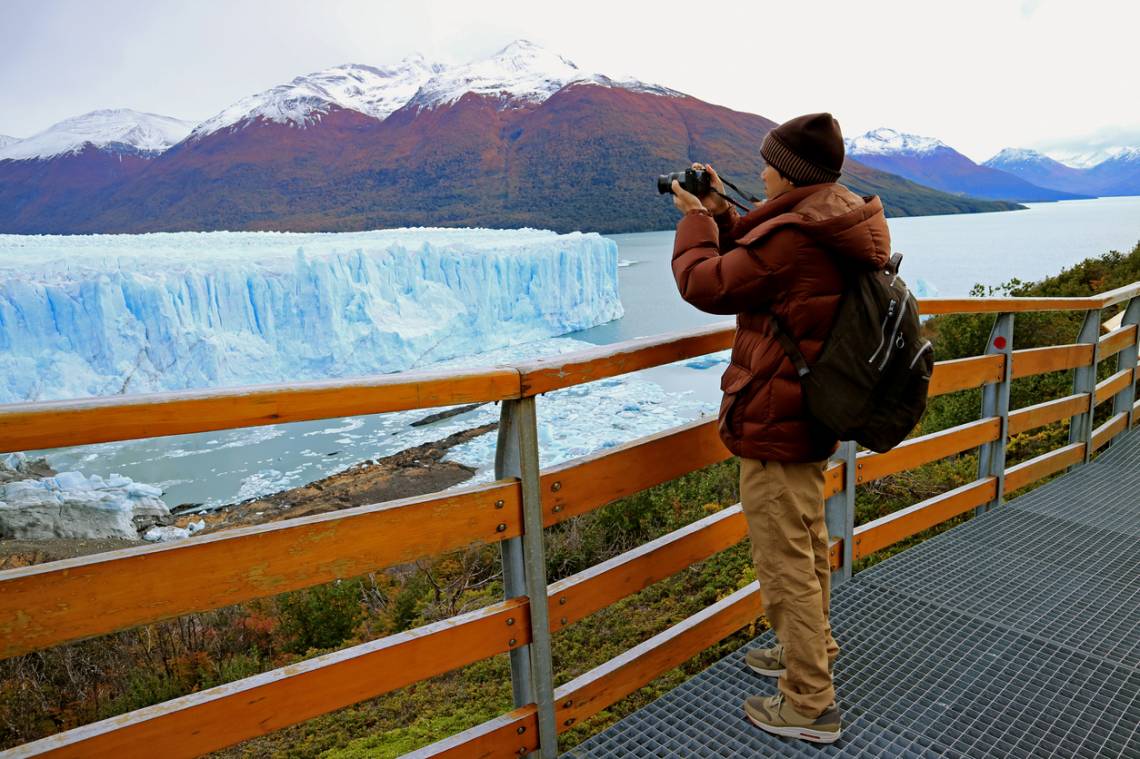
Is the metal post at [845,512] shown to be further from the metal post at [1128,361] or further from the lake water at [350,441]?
the lake water at [350,441]

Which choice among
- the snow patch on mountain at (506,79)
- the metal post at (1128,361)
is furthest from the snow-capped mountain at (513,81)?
the metal post at (1128,361)

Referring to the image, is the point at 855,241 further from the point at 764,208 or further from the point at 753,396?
the point at 753,396

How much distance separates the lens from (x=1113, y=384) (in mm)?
4641

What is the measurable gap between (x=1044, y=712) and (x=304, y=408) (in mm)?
2145

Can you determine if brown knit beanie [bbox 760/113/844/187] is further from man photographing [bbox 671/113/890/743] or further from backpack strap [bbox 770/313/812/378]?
backpack strap [bbox 770/313/812/378]

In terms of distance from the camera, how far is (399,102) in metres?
153

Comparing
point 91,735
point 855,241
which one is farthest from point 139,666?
point 855,241

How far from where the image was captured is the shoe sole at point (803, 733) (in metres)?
1.98

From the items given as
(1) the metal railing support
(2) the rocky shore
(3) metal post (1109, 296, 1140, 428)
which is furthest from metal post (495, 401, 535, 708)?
(2) the rocky shore

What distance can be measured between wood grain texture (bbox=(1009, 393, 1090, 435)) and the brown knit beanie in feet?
7.90

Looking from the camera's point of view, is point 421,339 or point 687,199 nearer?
point 687,199

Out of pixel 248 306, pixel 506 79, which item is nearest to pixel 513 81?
pixel 506 79

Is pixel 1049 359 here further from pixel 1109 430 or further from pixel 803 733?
pixel 803 733

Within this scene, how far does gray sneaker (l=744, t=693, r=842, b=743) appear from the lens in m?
1.99
